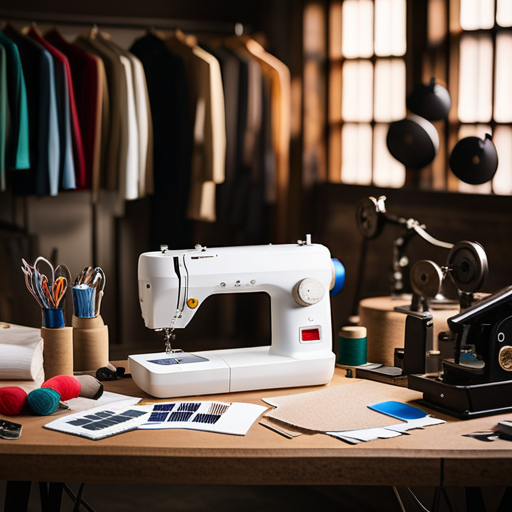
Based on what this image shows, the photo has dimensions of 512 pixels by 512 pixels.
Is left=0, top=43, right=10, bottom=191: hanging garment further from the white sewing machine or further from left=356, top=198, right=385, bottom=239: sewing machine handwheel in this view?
the white sewing machine

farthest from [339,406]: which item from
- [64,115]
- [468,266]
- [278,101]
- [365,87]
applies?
[278,101]

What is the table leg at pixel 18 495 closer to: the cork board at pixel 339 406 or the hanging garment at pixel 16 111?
the cork board at pixel 339 406

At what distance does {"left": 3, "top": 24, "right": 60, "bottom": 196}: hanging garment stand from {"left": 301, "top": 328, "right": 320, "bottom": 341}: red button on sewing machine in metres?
2.39

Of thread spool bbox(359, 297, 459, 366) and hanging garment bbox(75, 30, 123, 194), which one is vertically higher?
hanging garment bbox(75, 30, 123, 194)

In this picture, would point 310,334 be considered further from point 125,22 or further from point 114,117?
point 125,22

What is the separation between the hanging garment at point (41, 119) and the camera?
14.1 ft

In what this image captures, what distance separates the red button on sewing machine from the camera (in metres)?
2.31

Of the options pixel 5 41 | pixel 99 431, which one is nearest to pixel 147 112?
pixel 5 41

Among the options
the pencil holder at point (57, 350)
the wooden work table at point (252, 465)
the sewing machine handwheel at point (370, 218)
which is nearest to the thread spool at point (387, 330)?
the sewing machine handwheel at point (370, 218)

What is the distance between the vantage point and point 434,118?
3.01 metres

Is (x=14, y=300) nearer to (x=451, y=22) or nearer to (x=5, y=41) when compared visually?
(x=5, y=41)

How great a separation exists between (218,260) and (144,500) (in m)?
1.66

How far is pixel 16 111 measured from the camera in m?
4.23

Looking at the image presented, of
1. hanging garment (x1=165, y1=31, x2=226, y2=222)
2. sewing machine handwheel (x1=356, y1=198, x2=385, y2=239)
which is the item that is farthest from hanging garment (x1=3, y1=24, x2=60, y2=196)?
sewing machine handwheel (x1=356, y1=198, x2=385, y2=239)
